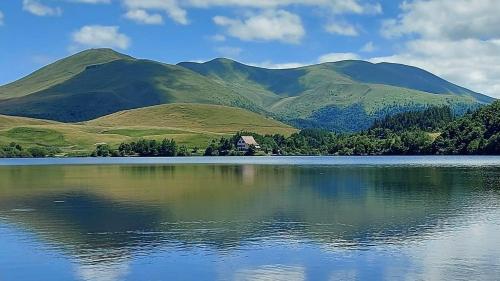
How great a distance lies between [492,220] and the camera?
52031 mm

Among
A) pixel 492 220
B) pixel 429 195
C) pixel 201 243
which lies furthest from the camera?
pixel 429 195

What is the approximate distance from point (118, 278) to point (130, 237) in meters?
12.8

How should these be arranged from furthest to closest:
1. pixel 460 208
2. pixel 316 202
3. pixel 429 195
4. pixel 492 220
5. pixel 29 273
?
pixel 429 195 → pixel 316 202 → pixel 460 208 → pixel 492 220 → pixel 29 273

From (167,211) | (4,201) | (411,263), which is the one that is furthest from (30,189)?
(411,263)

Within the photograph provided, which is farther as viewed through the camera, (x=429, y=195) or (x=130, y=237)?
(x=429, y=195)

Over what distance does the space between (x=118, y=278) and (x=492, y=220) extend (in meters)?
32.2

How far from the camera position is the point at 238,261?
36.8 meters

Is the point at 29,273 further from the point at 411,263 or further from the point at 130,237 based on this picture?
the point at 411,263

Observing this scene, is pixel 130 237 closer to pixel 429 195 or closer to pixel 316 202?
pixel 316 202

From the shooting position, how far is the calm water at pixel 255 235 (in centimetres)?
3475

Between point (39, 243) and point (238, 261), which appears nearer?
point (238, 261)

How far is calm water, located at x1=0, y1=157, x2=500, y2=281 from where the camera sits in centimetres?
3475

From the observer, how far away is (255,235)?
4562 cm

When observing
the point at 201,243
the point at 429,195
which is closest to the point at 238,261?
the point at 201,243
